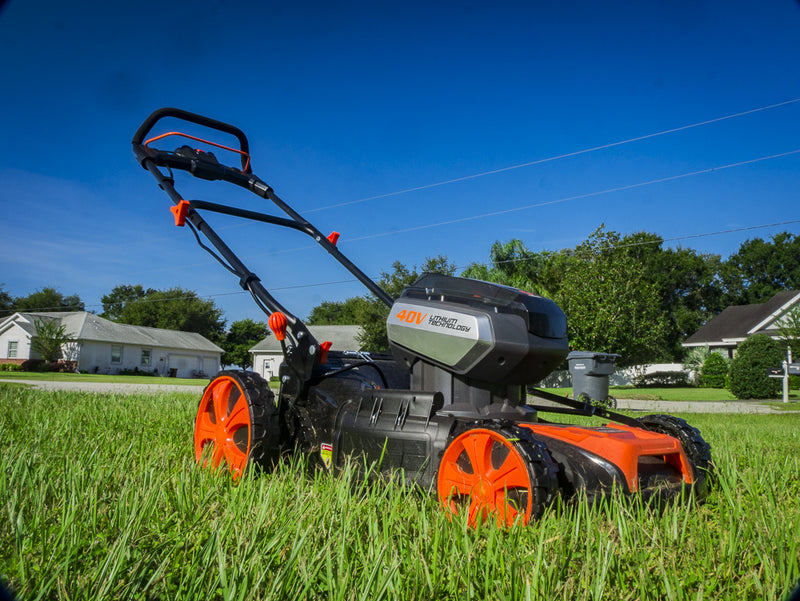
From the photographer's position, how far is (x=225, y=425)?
12.1 feet

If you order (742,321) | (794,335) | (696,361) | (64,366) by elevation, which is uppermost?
(742,321)

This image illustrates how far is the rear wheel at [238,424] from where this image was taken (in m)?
3.37

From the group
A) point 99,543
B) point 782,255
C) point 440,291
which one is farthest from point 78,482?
point 782,255

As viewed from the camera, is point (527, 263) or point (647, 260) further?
point (647, 260)

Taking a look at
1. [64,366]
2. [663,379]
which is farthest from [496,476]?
[64,366]

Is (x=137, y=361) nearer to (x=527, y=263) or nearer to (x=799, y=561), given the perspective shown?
(x=527, y=263)

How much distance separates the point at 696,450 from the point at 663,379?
4433 cm

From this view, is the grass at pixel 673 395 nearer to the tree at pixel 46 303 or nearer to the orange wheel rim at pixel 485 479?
the orange wheel rim at pixel 485 479

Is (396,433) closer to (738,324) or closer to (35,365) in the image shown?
(738,324)

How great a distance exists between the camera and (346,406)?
329 centimetres

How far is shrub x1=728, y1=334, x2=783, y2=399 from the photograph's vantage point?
20.0 m

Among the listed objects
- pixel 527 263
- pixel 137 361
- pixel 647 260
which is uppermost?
pixel 647 260

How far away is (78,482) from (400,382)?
7.16 ft

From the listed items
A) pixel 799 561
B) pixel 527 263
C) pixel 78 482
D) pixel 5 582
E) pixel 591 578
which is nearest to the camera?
pixel 5 582
